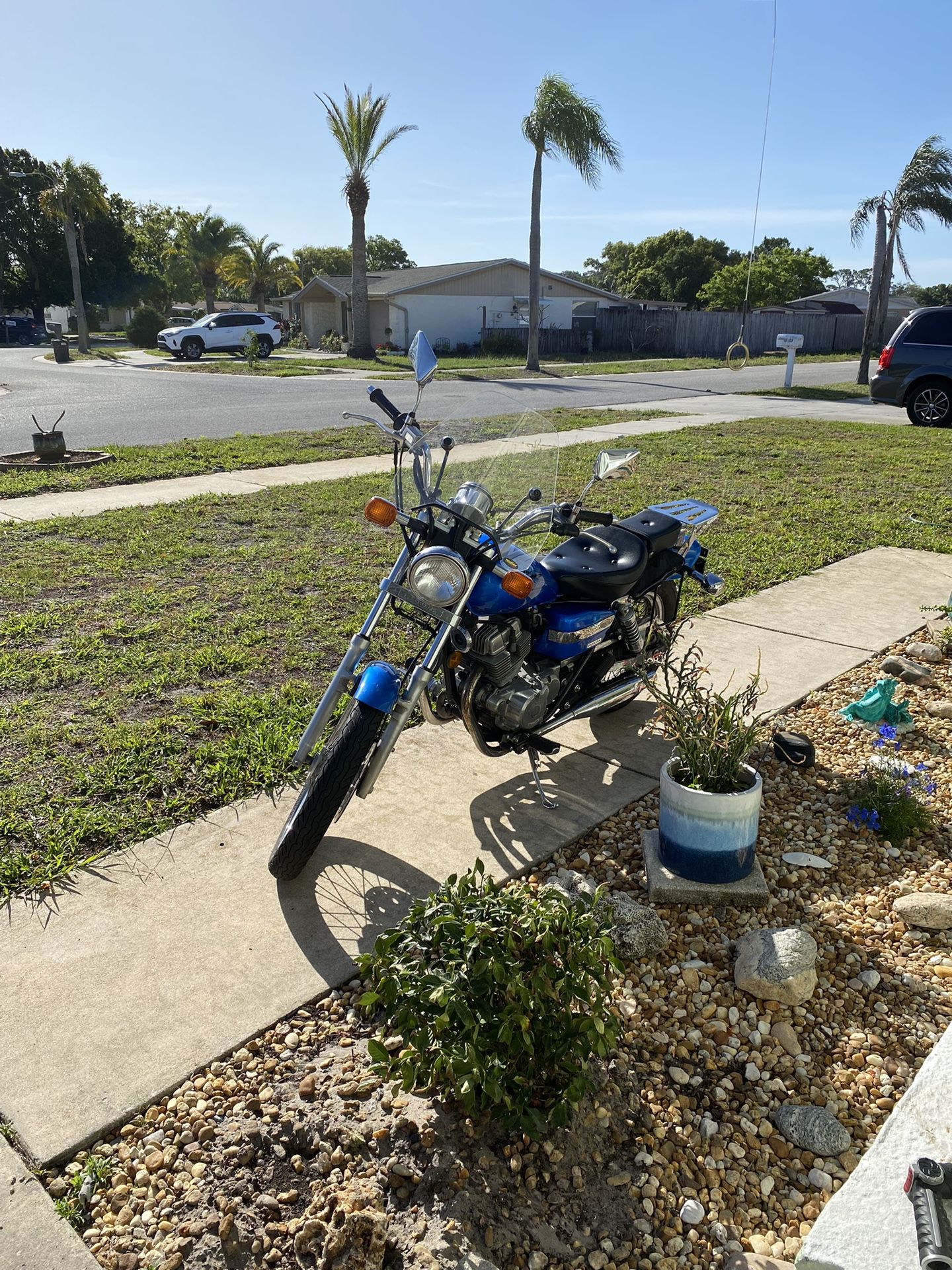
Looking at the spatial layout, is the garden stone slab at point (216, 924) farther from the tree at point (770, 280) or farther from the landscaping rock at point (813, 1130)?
the tree at point (770, 280)

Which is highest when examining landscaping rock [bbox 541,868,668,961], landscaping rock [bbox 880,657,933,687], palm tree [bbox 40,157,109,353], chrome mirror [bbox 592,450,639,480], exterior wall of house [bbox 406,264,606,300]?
palm tree [bbox 40,157,109,353]

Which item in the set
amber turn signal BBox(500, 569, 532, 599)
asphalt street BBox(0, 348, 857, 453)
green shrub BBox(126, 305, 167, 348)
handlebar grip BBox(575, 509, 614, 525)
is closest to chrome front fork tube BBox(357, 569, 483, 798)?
amber turn signal BBox(500, 569, 532, 599)

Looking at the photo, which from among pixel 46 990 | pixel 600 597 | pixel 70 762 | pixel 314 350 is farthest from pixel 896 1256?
pixel 314 350

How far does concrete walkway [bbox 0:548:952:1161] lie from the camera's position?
2354 mm

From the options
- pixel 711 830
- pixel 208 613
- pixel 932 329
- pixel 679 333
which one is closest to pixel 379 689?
pixel 711 830

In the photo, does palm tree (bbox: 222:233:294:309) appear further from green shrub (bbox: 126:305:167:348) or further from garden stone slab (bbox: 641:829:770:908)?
garden stone slab (bbox: 641:829:770:908)

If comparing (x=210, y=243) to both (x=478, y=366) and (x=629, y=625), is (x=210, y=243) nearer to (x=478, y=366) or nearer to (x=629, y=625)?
(x=478, y=366)

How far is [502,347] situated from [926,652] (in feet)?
115

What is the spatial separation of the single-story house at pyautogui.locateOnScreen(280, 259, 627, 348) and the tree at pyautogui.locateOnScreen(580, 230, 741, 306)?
19.3 metres

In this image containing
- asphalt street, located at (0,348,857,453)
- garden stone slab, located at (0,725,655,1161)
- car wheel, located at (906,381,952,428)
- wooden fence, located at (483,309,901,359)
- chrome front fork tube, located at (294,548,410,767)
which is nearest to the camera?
garden stone slab, located at (0,725,655,1161)

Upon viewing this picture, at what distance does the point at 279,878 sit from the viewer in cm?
308

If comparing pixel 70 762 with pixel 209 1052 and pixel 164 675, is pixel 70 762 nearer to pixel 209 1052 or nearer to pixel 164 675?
pixel 164 675

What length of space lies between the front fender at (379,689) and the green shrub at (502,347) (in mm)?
35665

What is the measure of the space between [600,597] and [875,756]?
1.31 metres
